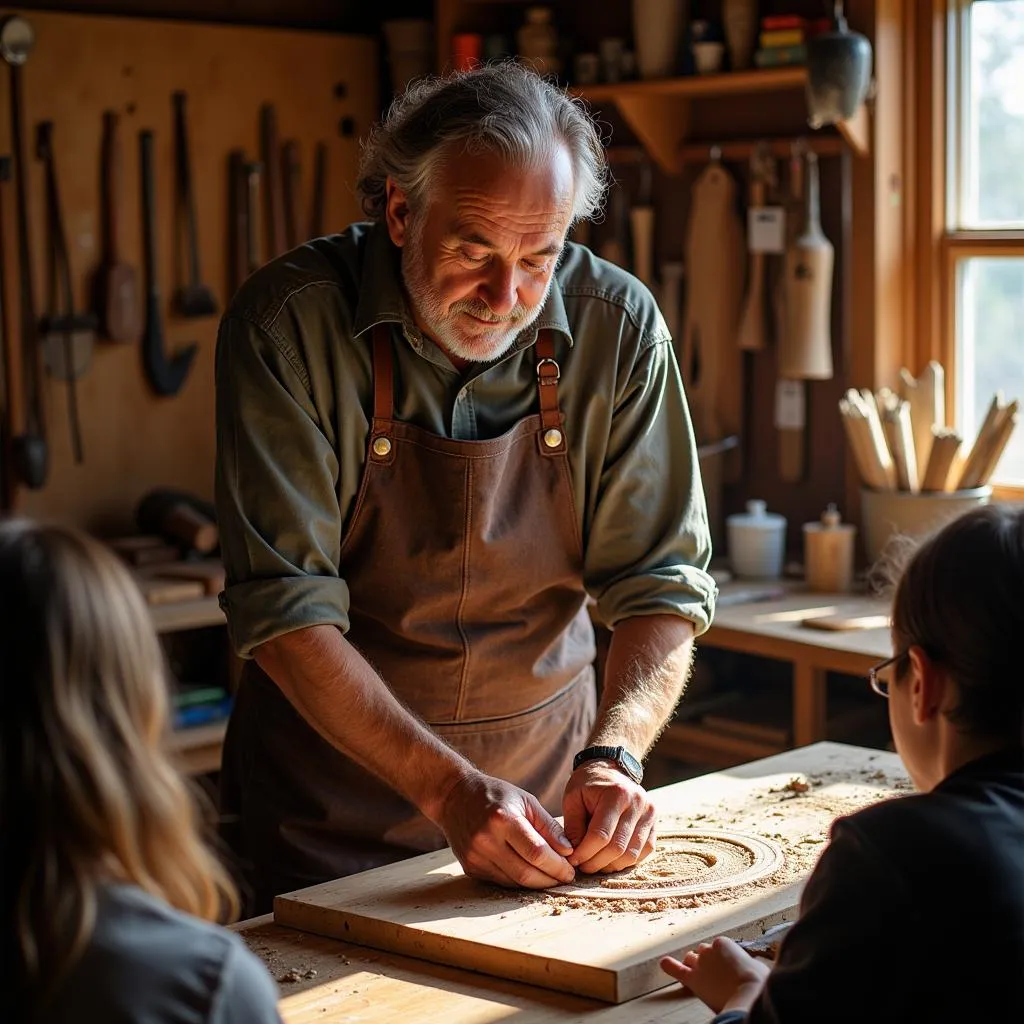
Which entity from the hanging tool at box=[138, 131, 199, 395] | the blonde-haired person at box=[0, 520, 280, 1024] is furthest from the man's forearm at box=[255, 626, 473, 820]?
the hanging tool at box=[138, 131, 199, 395]

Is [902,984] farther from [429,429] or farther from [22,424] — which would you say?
[22,424]

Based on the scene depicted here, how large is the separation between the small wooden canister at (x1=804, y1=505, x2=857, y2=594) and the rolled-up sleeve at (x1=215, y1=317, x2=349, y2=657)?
1872mm

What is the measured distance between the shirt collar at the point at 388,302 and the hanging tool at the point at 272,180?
2340 mm

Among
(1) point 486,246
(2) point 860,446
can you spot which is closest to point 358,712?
(1) point 486,246

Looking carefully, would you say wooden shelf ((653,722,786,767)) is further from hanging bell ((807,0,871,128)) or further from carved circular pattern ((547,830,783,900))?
carved circular pattern ((547,830,783,900))

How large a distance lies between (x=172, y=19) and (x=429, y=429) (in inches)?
100

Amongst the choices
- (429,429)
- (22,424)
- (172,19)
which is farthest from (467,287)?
(172,19)

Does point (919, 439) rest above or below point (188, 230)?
below

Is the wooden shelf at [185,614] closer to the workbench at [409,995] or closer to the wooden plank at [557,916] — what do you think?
the wooden plank at [557,916]

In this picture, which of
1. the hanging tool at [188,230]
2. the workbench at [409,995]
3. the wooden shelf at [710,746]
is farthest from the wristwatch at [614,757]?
the hanging tool at [188,230]

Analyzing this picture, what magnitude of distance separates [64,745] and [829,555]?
116 inches

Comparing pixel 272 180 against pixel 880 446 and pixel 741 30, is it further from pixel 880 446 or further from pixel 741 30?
pixel 880 446

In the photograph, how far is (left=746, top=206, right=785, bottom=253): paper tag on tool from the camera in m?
4.09

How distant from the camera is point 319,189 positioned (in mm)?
4711
